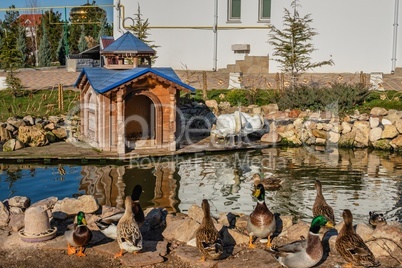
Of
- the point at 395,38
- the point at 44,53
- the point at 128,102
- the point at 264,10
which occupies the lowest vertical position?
the point at 128,102

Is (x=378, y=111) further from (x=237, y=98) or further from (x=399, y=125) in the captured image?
(x=237, y=98)

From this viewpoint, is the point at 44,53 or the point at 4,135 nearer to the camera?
the point at 4,135

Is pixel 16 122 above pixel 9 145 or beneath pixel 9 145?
above

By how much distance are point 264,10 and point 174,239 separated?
22.7 meters

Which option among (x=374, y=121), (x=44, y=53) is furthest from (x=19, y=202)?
(x=44, y=53)

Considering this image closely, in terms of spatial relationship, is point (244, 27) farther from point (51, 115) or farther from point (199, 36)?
point (51, 115)

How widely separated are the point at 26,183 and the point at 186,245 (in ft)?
20.7

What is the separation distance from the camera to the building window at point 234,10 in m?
30.2

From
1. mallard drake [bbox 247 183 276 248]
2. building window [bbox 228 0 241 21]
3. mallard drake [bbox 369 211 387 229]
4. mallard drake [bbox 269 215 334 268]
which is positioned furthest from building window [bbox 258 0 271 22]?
mallard drake [bbox 269 215 334 268]

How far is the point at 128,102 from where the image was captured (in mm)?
18062

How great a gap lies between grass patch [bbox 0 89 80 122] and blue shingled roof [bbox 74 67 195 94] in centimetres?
512

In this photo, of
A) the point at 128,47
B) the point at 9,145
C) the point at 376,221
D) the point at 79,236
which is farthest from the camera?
the point at 128,47

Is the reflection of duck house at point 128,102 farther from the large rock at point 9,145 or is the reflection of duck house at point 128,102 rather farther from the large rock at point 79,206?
the large rock at point 79,206

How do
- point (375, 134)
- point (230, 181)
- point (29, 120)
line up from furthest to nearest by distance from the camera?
point (29, 120), point (375, 134), point (230, 181)
